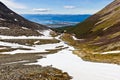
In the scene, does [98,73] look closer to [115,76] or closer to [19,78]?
[115,76]

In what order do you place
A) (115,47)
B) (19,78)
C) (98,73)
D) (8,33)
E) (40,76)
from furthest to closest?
(8,33)
(115,47)
(98,73)
(40,76)
(19,78)

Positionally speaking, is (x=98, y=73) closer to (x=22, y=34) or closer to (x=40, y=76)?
(x=40, y=76)

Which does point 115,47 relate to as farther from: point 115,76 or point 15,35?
point 15,35

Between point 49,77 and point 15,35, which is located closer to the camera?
point 49,77

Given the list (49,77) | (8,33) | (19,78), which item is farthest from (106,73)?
(8,33)

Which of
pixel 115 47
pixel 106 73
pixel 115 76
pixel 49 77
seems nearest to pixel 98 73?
pixel 106 73

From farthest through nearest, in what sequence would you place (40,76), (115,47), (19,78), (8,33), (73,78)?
(8,33) → (115,47) → (73,78) → (40,76) → (19,78)

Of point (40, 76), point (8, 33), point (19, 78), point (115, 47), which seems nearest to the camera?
point (19, 78)

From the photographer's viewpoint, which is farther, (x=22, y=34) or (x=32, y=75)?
(x=22, y=34)

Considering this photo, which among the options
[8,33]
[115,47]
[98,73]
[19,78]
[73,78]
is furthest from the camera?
[8,33]
